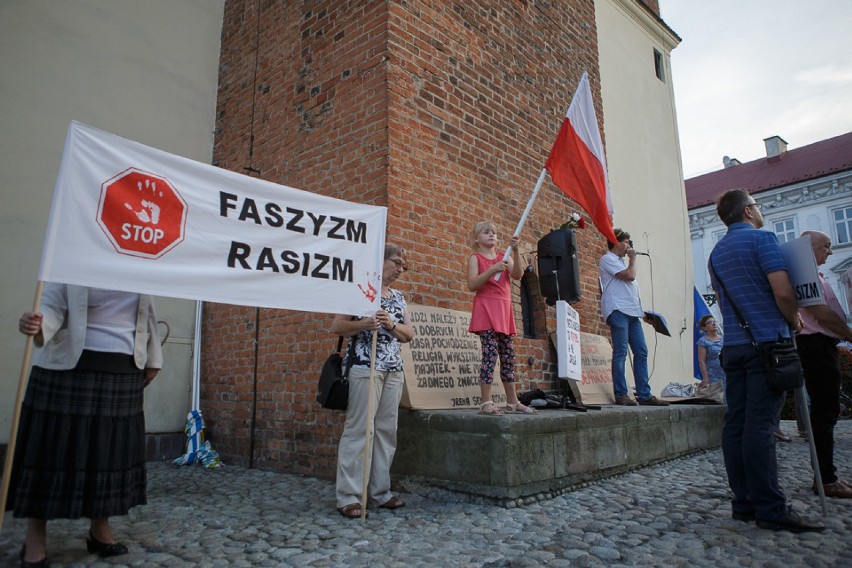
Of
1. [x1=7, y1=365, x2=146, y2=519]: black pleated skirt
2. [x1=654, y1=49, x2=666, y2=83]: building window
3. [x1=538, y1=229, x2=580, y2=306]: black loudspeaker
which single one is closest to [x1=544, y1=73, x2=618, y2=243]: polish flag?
[x1=538, y1=229, x2=580, y2=306]: black loudspeaker

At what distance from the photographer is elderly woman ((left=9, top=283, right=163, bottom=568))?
257cm

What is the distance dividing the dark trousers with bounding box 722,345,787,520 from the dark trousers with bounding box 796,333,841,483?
3.04 feet

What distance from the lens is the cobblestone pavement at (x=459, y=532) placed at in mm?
2695

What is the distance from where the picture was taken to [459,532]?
10.4 feet

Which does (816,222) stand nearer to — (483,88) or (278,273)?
(483,88)

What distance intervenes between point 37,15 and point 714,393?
348 inches

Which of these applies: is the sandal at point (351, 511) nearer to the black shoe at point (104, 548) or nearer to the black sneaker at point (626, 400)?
the black shoe at point (104, 548)

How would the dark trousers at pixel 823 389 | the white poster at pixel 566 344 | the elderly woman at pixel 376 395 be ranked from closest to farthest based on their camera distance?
the elderly woman at pixel 376 395 < the dark trousers at pixel 823 389 < the white poster at pixel 566 344

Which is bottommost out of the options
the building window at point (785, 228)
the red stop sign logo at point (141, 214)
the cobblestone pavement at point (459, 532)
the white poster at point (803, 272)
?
the cobblestone pavement at point (459, 532)

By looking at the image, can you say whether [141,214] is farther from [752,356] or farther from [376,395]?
[752,356]

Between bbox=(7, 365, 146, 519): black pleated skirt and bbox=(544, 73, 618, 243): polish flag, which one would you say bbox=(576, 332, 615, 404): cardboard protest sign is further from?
bbox=(7, 365, 146, 519): black pleated skirt

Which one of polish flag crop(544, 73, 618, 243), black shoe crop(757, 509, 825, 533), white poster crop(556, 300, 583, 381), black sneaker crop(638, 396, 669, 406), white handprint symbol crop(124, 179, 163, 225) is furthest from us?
black sneaker crop(638, 396, 669, 406)

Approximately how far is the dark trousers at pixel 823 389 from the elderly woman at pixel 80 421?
4246 mm

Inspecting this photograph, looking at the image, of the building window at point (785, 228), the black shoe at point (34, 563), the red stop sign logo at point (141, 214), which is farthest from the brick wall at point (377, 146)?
the building window at point (785, 228)
